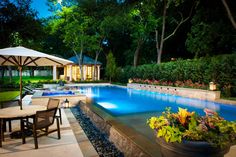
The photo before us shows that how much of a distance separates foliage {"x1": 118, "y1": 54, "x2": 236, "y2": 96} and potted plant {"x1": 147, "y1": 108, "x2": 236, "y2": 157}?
11905 millimetres

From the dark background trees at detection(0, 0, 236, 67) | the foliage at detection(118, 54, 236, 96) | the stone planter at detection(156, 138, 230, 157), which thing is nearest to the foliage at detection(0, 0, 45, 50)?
the dark background trees at detection(0, 0, 236, 67)

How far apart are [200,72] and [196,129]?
552 inches

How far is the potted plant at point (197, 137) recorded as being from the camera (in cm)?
227

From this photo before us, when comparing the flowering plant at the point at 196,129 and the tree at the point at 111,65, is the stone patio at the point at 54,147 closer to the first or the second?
the flowering plant at the point at 196,129

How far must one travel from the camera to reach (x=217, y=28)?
1841 centimetres

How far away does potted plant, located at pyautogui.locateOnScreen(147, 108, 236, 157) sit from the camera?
2.27 m

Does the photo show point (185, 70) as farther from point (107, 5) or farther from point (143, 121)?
point (107, 5)

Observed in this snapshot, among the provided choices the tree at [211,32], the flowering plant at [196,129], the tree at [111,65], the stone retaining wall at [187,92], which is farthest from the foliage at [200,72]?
the flowering plant at [196,129]

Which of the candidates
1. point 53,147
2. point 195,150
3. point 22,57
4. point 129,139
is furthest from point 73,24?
point 195,150

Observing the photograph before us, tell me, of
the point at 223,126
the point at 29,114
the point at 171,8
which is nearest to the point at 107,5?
the point at 171,8

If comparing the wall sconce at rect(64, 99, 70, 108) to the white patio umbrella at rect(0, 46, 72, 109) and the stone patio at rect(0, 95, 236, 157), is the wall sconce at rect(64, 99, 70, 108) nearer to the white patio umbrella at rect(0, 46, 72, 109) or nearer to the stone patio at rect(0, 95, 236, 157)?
the white patio umbrella at rect(0, 46, 72, 109)

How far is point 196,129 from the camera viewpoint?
2.38m

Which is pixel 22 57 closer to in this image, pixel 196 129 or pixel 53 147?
pixel 53 147

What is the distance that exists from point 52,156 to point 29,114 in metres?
1.24
